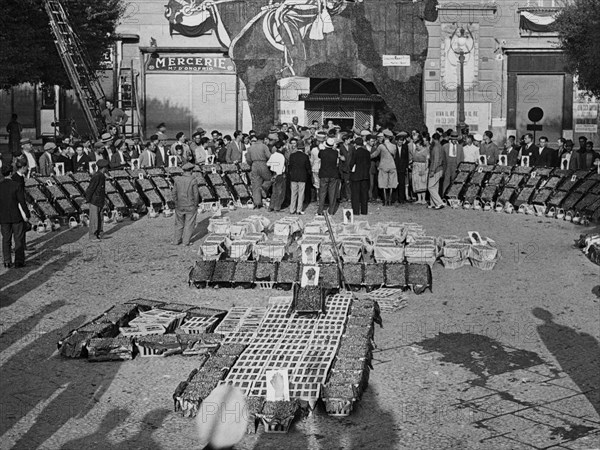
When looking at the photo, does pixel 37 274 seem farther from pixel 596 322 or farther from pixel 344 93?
pixel 344 93

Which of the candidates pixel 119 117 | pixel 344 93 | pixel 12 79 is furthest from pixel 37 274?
pixel 344 93

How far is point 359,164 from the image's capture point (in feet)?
78.7

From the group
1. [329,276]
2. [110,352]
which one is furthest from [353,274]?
[110,352]

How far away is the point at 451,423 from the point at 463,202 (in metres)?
16.1

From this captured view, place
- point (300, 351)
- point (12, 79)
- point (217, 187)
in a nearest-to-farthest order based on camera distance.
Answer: point (300, 351), point (217, 187), point (12, 79)

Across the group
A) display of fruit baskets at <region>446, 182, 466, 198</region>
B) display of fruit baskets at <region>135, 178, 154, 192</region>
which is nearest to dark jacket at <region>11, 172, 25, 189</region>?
display of fruit baskets at <region>135, 178, 154, 192</region>

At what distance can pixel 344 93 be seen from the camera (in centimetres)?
4097

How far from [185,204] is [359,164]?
543 cm

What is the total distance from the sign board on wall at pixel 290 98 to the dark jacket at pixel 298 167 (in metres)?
16.3

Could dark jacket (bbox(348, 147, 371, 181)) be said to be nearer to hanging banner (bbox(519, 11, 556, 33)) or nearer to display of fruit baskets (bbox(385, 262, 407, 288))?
display of fruit baskets (bbox(385, 262, 407, 288))

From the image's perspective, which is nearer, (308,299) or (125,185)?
(308,299)

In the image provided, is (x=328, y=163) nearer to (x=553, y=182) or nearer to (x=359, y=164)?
(x=359, y=164)

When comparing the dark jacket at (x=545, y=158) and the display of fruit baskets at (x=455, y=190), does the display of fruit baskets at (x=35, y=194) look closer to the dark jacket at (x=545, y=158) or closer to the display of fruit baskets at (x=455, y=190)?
the display of fruit baskets at (x=455, y=190)

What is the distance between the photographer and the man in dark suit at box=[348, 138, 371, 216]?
23938mm
